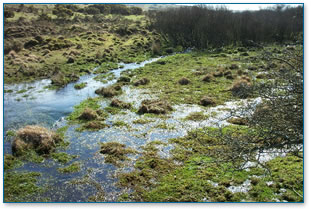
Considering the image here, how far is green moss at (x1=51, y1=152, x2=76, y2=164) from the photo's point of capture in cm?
1295

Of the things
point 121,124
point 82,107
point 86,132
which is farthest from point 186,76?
point 86,132

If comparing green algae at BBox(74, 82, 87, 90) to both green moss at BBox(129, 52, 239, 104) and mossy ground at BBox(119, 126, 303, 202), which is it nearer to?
green moss at BBox(129, 52, 239, 104)

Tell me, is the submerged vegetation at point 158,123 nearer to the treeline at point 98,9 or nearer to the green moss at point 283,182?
the green moss at point 283,182

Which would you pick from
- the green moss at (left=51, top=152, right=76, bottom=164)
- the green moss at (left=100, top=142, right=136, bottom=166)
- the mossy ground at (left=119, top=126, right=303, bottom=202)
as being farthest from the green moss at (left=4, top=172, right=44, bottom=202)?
the mossy ground at (left=119, top=126, right=303, bottom=202)

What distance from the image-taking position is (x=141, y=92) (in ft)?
77.4

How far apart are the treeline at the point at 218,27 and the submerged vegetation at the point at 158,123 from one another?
1.38 feet

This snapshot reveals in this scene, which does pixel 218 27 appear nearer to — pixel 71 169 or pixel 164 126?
pixel 164 126

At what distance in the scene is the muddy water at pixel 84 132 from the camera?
36.2 ft

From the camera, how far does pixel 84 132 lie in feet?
52.7

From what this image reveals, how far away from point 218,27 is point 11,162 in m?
38.2

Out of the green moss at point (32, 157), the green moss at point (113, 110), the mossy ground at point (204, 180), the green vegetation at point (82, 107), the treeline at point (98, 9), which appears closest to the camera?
the mossy ground at point (204, 180)

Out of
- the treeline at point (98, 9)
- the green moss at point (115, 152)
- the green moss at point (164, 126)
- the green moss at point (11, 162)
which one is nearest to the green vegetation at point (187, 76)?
the green moss at point (164, 126)

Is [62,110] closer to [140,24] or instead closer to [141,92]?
[141,92]

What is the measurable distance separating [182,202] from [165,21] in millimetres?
42919
